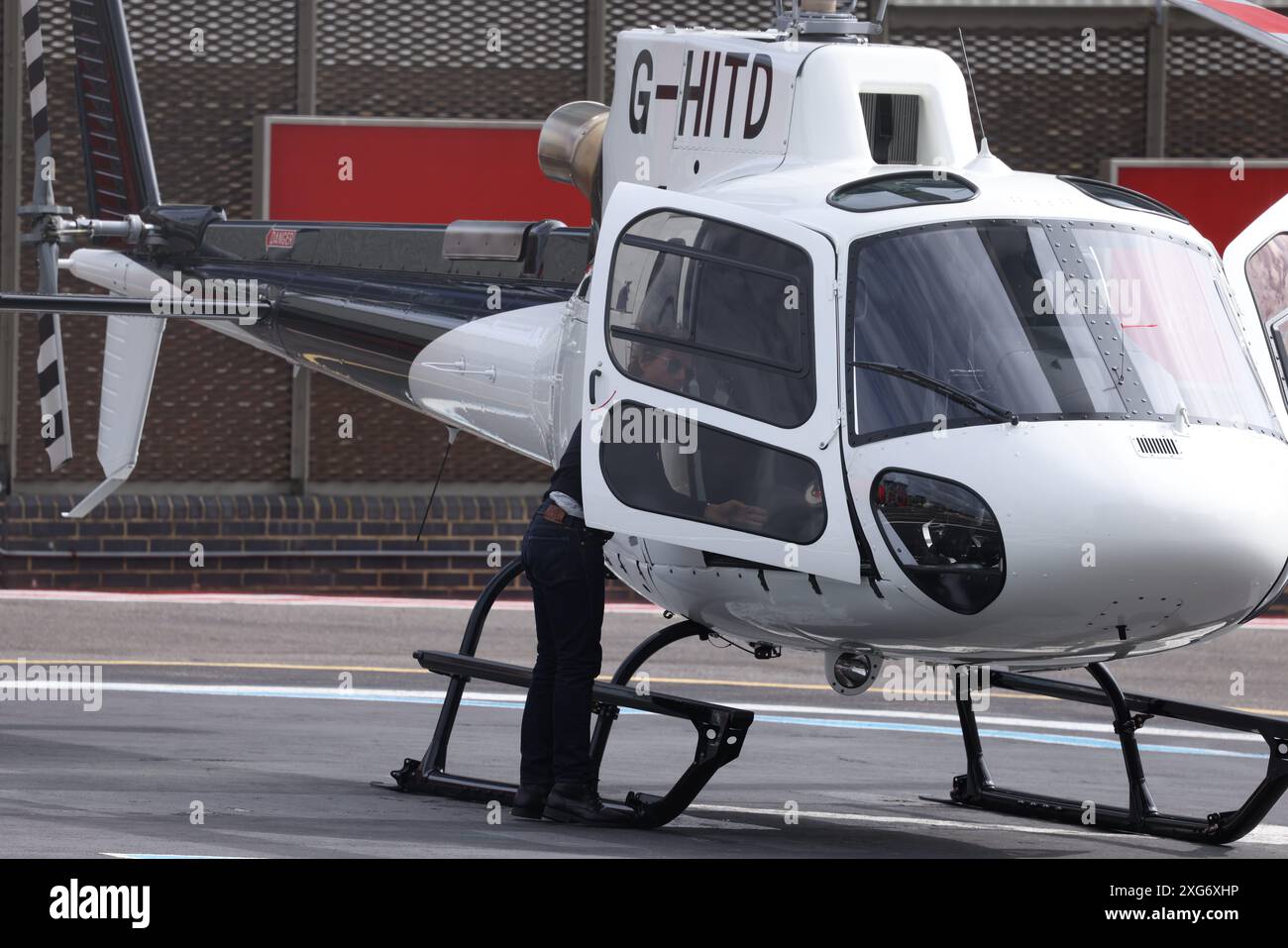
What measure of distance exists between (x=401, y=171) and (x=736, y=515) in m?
9.97

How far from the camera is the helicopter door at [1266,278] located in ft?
24.7

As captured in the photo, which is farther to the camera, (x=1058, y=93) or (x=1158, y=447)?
(x=1058, y=93)

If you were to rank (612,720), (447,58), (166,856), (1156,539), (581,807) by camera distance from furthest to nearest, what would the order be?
(447,58) < (612,720) < (581,807) < (166,856) < (1156,539)

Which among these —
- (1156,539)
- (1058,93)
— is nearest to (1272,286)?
(1156,539)

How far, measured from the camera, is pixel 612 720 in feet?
27.9

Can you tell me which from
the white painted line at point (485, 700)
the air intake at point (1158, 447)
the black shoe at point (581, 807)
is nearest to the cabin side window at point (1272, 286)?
the air intake at point (1158, 447)

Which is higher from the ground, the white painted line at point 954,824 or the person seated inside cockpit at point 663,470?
the person seated inside cockpit at point 663,470

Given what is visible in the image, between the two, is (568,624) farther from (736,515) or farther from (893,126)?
(893,126)

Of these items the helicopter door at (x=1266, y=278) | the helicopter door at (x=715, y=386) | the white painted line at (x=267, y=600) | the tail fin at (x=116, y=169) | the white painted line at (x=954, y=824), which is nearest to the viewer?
the helicopter door at (x=715, y=386)

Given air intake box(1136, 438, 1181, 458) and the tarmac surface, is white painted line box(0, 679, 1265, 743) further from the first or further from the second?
air intake box(1136, 438, 1181, 458)

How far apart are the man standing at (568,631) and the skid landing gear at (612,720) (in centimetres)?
18

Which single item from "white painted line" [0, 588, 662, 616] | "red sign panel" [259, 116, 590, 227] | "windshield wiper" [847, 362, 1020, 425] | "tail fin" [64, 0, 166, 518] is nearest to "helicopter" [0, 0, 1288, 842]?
"windshield wiper" [847, 362, 1020, 425]

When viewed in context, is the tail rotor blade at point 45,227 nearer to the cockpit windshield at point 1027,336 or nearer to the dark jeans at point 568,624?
the dark jeans at point 568,624
